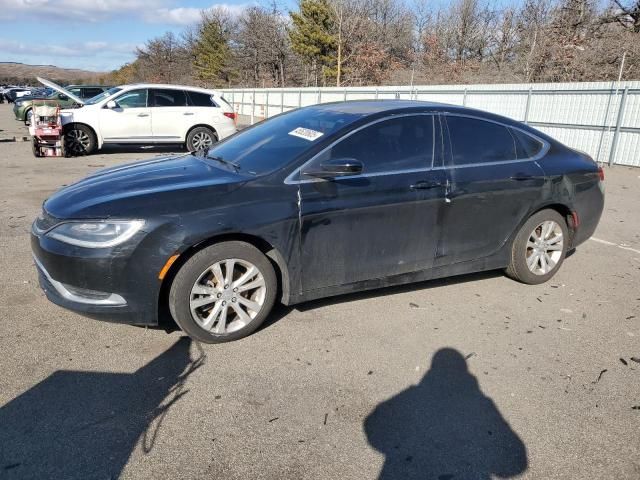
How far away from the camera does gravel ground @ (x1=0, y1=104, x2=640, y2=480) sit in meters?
2.42

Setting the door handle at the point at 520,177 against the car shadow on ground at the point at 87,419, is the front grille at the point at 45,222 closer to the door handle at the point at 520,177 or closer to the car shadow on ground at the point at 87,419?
the car shadow on ground at the point at 87,419

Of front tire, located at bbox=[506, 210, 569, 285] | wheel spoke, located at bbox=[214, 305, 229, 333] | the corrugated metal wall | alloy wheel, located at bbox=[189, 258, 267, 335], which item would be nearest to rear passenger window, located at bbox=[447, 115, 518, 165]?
front tire, located at bbox=[506, 210, 569, 285]

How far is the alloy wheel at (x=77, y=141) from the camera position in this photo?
12.3 m

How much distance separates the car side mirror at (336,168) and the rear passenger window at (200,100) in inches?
406

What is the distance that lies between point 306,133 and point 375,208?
32.7 inches

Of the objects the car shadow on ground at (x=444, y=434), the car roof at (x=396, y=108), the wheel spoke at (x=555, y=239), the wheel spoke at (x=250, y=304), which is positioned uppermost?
the car roof at (x=396, y=108)

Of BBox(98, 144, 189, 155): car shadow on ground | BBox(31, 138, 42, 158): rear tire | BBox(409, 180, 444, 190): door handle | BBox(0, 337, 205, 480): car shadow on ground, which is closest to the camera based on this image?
BBox(0, 337, 205, 480): car shadow on ground

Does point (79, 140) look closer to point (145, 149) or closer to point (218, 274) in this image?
point (145, 149)

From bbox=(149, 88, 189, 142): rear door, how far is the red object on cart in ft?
7.18

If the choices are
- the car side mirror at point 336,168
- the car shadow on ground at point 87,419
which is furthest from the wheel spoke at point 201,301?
the car side mirror at point 336,168

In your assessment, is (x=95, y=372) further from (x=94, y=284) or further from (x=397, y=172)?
(x=397, y=172)

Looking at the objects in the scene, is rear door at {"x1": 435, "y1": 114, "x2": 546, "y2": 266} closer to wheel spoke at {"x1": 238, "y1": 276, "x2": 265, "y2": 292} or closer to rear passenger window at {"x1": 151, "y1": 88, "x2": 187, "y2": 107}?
wheel spoke at {"x1": 238, "y1": 276, "x2": 265, "y2": 292}

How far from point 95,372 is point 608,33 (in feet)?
103

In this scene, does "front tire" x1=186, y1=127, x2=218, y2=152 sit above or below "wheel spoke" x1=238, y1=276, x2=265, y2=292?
above
